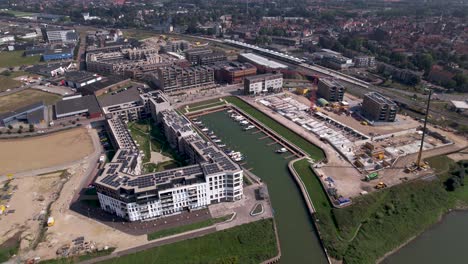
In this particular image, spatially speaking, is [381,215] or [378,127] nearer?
[381,215]

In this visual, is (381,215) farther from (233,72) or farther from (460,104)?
(233,72)

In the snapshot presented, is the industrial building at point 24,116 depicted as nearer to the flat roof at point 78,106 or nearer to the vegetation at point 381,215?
the flat roof at point 78,106

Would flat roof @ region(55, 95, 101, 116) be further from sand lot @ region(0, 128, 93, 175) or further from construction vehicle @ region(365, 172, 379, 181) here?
construction vehicle @ region(365, 172, 379, 181)

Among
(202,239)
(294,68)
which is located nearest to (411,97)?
(294,68)

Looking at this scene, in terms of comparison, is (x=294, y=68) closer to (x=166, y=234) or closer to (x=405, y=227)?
(x=405, y=227)

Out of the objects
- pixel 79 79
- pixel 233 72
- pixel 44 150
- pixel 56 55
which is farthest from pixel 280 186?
pixel 56 55

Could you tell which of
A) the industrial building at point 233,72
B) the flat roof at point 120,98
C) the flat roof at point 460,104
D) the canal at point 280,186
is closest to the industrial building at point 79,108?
the flat roof at point 120,98
